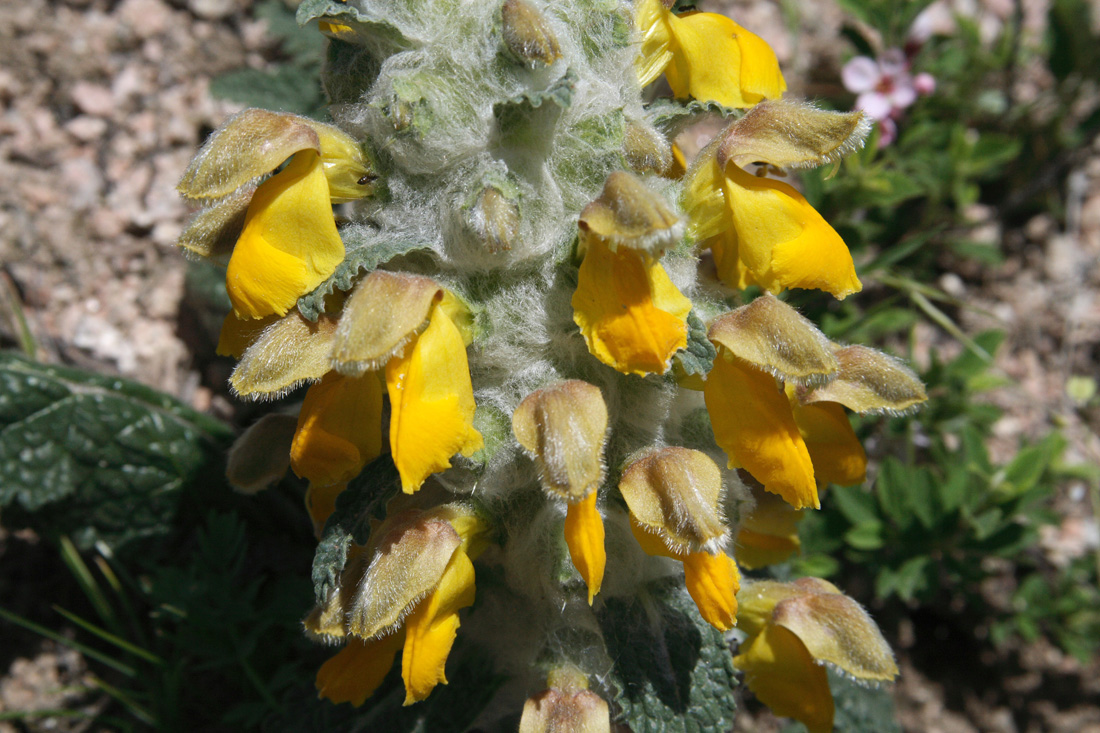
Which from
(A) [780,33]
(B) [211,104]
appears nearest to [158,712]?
(B) [211,104]

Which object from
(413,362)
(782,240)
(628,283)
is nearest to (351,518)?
(413,362)

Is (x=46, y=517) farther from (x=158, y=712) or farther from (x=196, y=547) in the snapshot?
(x=158, y=712)

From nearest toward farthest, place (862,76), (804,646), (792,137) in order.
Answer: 1. (792,137)
2. (804,646)
3. (862,76)

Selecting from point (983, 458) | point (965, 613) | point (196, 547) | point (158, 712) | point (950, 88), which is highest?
point (950, 88)

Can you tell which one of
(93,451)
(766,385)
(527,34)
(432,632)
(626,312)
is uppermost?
(527,34)

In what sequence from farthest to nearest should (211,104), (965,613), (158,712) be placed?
(211,104) < (965,613) < (158,712)

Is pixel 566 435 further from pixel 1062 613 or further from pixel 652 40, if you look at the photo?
pixel 1062 613
